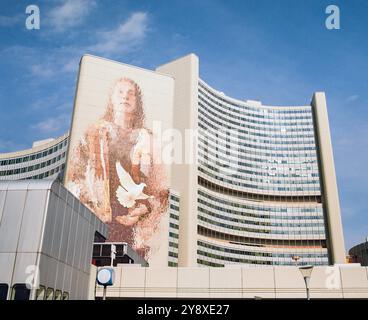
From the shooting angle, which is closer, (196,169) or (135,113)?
(135,113)

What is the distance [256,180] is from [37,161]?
8054 cm

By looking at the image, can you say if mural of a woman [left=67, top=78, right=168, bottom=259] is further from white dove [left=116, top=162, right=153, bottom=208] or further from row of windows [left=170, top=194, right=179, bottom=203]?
row of windows [left=170, top=194, right=179, bottom=203]

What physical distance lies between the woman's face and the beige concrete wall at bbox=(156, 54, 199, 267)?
18649 mm

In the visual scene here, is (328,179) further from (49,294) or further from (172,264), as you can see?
(49,294)

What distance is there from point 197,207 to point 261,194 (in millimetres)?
35254

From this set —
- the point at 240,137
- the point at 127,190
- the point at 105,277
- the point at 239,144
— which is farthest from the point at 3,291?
the point at 240,137

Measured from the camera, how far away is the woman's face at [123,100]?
114938 mm

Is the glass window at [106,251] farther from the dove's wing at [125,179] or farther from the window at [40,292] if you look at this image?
the dove's wing at [125,179]

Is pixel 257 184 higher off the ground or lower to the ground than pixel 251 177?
lower

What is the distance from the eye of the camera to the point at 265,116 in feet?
523

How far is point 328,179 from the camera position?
14188 cm

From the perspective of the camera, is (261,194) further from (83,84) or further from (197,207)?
Answer: (83,84)
